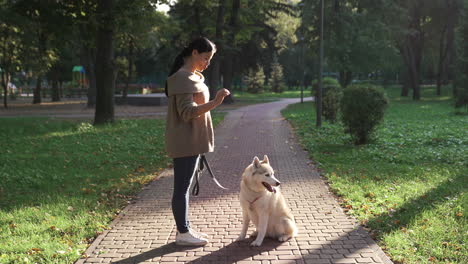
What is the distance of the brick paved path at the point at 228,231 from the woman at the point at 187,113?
0.60 metres

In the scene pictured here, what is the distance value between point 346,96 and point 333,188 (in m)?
4.69

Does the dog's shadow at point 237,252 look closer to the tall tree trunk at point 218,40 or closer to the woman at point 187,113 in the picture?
the woman at point 187,113

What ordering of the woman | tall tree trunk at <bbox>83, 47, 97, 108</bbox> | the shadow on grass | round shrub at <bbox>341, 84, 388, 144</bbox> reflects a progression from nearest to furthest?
the woman < the shadow on grass < round shrub at <bbox>341, 84, 388, 144</bbox> < tall tree trunk at <bbox>83, 47, 97, 108</bbox>

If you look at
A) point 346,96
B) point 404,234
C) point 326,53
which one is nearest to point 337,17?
point 326,53

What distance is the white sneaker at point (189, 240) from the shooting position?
444cm

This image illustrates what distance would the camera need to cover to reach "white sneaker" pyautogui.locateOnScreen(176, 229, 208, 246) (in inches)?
175

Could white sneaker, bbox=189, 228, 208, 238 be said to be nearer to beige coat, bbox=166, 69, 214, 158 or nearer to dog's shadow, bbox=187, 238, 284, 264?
dog's shadow, bbox=187, 238, 284, 264

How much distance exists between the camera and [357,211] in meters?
5.57

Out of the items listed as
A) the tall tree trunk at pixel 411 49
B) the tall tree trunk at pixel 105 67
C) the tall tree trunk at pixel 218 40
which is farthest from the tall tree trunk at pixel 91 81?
the tall tree trunk at pixel 411 49

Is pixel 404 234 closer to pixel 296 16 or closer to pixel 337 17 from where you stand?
pixel 337 17

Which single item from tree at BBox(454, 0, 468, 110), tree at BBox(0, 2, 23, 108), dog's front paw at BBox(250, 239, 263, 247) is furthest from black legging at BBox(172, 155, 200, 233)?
tree at BBox(0, 2, 23, 108)

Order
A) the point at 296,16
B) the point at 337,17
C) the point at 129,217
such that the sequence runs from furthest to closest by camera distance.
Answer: the point at 296,16
the point at 337,17
the point at 129,217

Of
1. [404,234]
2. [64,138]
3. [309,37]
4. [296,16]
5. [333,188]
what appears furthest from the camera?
[296,16]

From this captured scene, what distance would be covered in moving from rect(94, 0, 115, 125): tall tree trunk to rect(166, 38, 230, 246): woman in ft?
40.7
